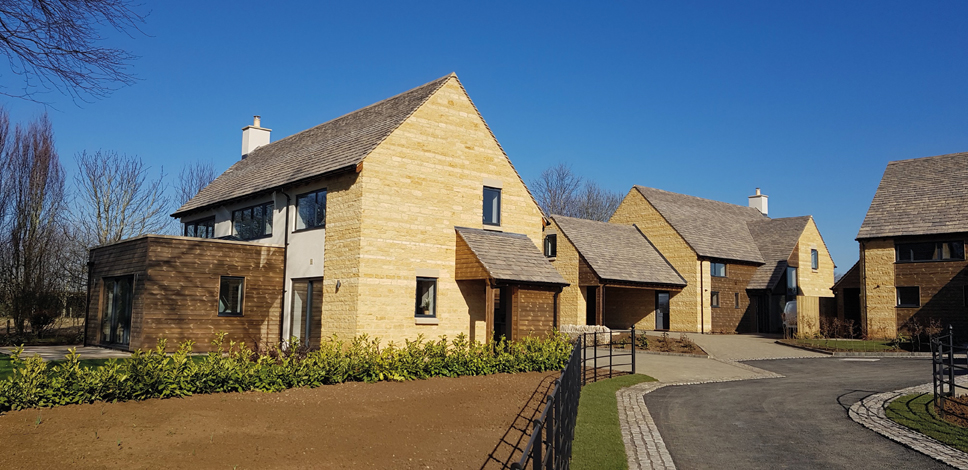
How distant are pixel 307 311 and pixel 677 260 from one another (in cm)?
2227

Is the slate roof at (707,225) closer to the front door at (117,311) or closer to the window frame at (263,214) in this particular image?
the window frame at (263,214)

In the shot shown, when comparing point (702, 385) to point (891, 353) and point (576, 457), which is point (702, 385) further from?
point (891, 353)

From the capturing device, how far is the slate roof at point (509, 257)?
18.9m

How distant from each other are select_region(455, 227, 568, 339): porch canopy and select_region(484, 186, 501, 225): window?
0.63 meters

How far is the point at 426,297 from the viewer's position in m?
19.3

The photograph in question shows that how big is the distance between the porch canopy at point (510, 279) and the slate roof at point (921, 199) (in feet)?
62.2

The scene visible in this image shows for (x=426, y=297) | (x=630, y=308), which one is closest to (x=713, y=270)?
(x=630, y=308)

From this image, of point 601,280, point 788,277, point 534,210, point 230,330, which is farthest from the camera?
point 788,277

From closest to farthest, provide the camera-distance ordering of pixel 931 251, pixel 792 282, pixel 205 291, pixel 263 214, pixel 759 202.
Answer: pixel 205 291, pixel 263 214, pixel 931 251, pixel 792 282, pixel 759 202

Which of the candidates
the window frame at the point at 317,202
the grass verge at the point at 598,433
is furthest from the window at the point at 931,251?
the window frame at the point at 317,202

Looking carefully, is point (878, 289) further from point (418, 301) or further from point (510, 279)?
point (418, 301)

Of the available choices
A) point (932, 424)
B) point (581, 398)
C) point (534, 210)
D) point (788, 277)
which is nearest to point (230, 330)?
point (534, 210)

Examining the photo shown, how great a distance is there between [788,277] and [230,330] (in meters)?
30.3

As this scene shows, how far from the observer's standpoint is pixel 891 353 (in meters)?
23.5
